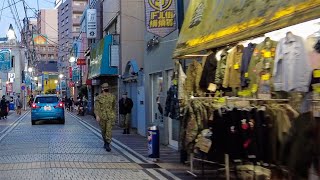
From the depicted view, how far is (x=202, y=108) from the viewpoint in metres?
9.43

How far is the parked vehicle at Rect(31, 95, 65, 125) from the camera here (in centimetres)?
2609

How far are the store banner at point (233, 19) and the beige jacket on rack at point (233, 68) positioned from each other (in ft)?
1.19

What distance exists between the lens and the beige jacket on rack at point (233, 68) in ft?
28.7

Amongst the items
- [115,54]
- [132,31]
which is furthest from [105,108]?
[115,54]

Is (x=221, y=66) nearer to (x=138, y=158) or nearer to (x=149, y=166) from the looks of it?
(x=149, y=166)

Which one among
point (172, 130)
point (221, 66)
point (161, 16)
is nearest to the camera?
point (221, 66)

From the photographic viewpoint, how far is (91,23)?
36594 millimetres

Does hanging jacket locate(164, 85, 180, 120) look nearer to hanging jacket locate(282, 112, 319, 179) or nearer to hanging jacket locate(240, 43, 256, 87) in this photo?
hanging jacket locate(240, 43, 256, 87)

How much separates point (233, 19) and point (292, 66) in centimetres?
221

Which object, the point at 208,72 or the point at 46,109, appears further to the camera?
the point at 46,109

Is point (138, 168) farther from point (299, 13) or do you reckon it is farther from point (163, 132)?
point (299, 13)

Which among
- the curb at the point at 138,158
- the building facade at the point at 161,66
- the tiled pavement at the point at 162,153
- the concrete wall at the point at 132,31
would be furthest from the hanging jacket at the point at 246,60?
the concrete wall at the point at 132,31

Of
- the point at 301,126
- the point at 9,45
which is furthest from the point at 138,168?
the point at 9,45

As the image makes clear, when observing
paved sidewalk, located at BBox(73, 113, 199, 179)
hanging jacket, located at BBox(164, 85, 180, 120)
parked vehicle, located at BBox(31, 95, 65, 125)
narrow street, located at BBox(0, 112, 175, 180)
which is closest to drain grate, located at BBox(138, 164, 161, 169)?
narrow street, located at BBox(0, 112, 175, 180)
